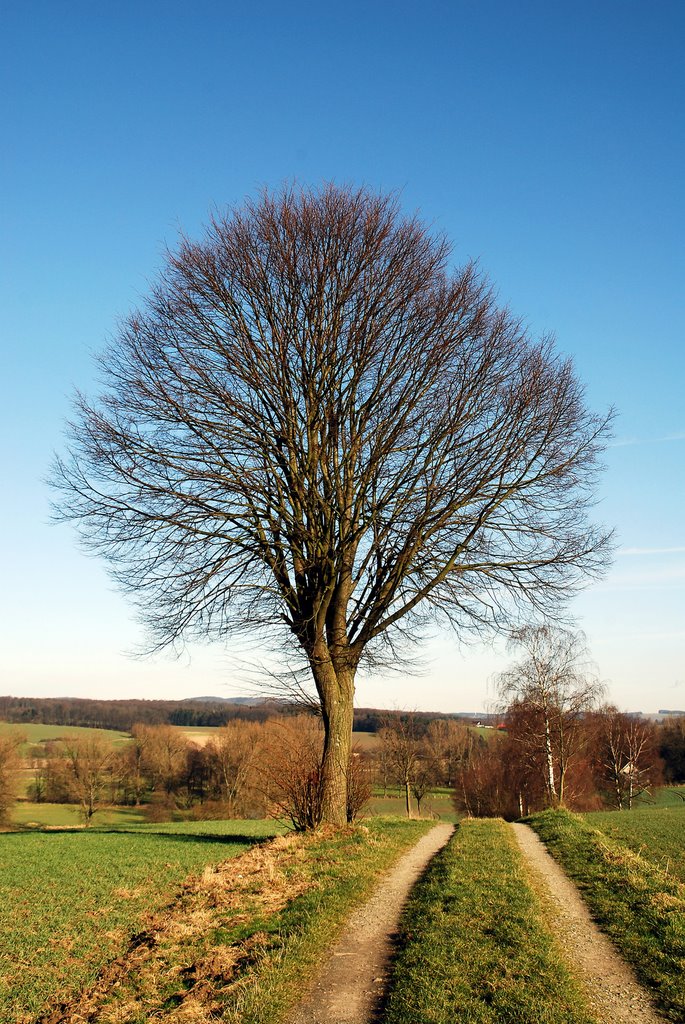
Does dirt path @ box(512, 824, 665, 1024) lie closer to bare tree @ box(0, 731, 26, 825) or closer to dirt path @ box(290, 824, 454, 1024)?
dirt path @ box(290, 824, 454, 1024)

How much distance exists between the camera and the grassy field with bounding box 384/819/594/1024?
16.9 feet

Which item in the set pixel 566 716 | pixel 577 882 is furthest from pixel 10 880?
pixel 566 716

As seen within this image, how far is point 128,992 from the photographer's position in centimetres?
624

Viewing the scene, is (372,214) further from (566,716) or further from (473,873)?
(566,716)

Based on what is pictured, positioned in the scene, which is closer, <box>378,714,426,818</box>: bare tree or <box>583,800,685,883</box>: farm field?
<box>583,800,685,883</box>: farm field

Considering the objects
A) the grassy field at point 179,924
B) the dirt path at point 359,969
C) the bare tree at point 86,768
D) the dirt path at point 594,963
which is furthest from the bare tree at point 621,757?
the dirt path at point 359,969

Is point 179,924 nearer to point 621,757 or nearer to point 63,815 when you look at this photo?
point 621,757

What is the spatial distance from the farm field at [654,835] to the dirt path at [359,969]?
4.55 m

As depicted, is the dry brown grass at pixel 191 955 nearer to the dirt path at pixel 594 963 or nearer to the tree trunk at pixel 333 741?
the dirt path at pixel 594 963

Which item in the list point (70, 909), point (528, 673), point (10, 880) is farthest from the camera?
point (528, 673)

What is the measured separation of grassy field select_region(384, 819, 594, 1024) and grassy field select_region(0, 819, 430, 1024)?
923mm

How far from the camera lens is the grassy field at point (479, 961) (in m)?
5.15

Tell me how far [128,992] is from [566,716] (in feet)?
109

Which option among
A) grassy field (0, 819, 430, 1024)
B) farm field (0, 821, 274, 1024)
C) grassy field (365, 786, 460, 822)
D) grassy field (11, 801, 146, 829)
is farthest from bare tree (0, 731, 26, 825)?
grassy field (0, 819, 430, 1024)
